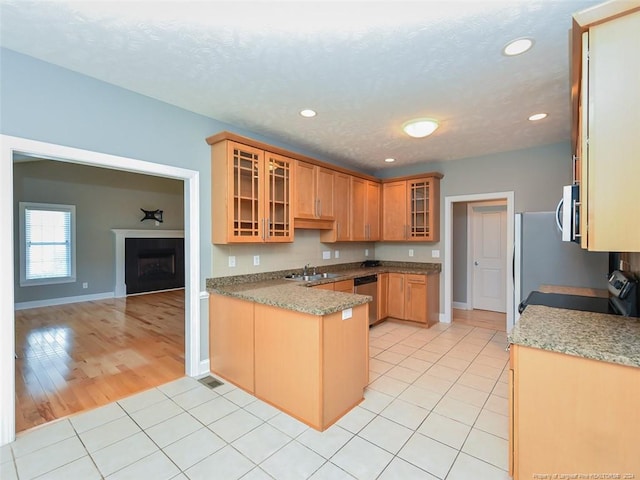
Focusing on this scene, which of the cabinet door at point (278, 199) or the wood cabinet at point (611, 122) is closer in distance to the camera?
the wood cabinet at point (611, 122)

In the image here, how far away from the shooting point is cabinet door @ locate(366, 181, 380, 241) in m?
5.00

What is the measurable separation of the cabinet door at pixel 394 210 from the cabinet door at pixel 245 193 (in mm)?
2650

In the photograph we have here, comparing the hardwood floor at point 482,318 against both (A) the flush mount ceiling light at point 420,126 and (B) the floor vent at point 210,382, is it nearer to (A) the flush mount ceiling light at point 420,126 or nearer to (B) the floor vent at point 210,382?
(A) the flush mount ceiling light at point 420,126

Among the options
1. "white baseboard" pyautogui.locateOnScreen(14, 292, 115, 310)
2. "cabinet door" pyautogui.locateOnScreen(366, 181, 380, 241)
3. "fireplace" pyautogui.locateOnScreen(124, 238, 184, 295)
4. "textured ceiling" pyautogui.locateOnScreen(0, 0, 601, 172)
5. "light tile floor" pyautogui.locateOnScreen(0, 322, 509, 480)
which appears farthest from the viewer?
"fireplace" pyautogui.locateOnScreen(124, 238, 184, 295)

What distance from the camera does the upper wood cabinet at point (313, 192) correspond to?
12.4ft

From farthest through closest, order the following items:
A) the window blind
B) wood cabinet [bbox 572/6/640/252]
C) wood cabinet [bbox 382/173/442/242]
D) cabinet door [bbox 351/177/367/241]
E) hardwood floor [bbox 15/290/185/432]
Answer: the window blind → wood cabinet [bbox 382/173/442/242] → cabinet door [bbox 351/177/367/241] → hardwood floor [bbox 15/290/185/432] → wood cabinet [bbox 572/6/640/252]

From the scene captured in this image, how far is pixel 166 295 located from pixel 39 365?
4.04 metres

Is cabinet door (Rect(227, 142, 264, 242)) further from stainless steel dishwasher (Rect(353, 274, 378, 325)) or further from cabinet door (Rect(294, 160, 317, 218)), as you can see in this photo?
stainless steel dishwasher (Rect(353, 274, 378, 325))

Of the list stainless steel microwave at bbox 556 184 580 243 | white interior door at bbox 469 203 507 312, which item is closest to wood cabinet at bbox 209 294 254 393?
stainless steel microwave at bbox 556 184 580 243

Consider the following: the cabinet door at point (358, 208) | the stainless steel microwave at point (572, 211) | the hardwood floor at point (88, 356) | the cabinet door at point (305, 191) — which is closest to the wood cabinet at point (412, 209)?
the cabinet door at point (358, 208)

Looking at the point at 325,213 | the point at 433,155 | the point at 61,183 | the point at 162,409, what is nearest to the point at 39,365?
the point at 162,409

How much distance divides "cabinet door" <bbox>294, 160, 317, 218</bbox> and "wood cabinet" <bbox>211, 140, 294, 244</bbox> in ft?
0.45

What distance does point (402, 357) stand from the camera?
11.4 feet

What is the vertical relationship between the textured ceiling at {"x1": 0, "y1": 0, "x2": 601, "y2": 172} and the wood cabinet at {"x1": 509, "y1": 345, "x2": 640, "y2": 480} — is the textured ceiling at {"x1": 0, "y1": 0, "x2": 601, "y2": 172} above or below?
above
